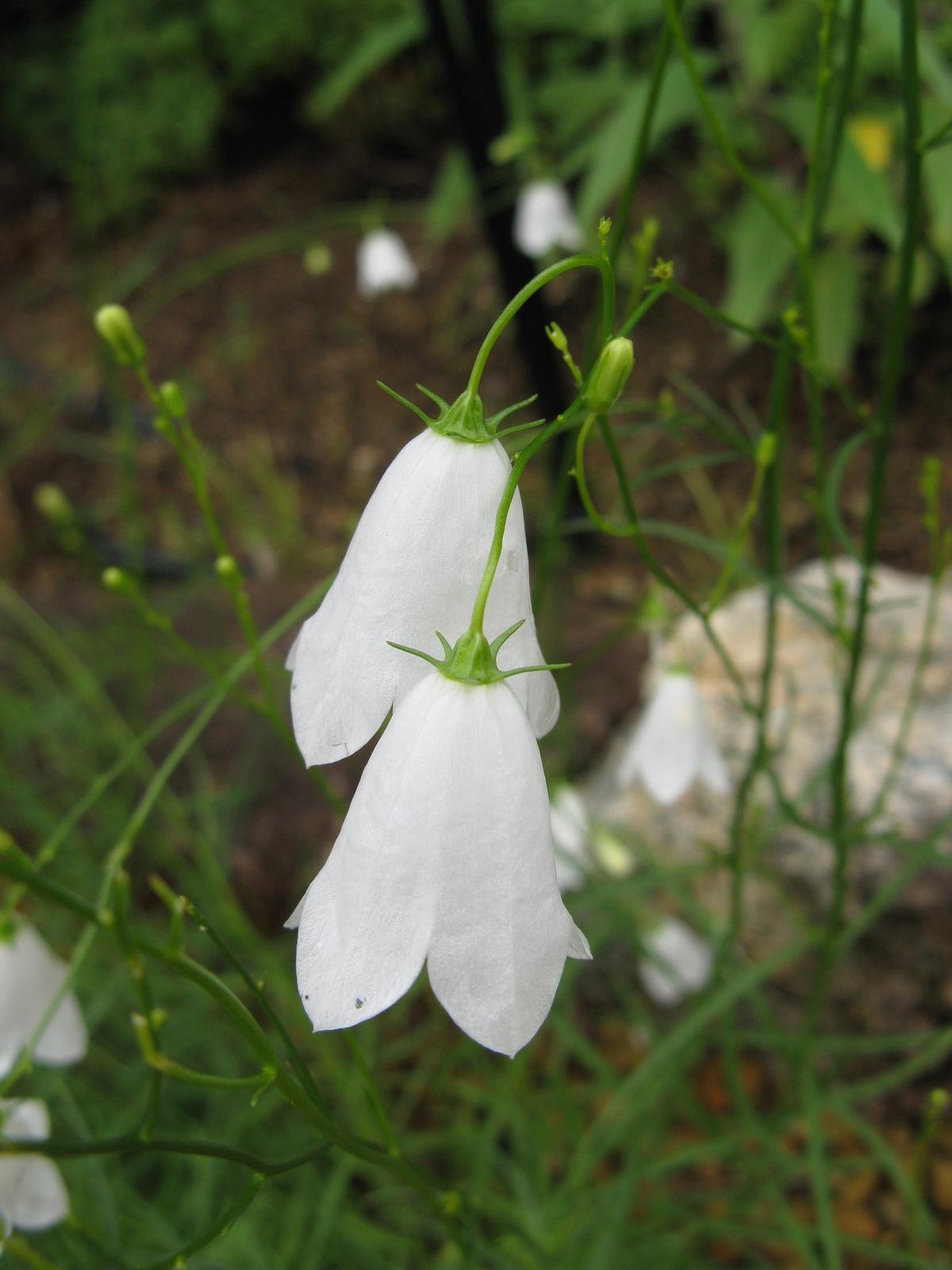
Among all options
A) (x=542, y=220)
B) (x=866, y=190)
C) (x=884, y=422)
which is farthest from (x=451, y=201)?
(x=884, y=422)

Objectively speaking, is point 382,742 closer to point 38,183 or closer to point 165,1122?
point 165,1122

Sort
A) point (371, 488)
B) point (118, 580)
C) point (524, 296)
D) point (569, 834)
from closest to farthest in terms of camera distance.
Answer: point (524, 296)
point (118, 580)
point (569, 834)
point (371, 488)

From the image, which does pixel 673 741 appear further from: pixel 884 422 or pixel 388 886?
pixel 388 886

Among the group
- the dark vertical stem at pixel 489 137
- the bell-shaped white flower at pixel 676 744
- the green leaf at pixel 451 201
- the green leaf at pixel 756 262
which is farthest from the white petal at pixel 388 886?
the green leaf at pixel 451 201

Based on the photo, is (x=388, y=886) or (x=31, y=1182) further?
(x=31, y=1182)

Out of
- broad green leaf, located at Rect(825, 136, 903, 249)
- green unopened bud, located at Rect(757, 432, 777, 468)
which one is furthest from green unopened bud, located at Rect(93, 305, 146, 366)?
broad green leaf, located at Rect(825, 136, 903, 249)

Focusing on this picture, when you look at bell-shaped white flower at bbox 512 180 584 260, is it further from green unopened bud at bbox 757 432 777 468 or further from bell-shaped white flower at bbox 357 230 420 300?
green unopened bud at bbox 757 432 777 468

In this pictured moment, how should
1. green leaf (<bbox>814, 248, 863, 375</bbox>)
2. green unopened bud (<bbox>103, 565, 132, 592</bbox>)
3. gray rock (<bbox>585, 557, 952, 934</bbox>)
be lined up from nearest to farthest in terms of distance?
1. green unopened bud (<bbox>103, 565, 132, 592</bbox>)
2. gray rock (<bbox>585, 557, 952, 934</bbox>)
3. green leaf (<bbox>814, 248, 863, 375</bbox>)

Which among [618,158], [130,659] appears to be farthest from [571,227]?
[130,659]
